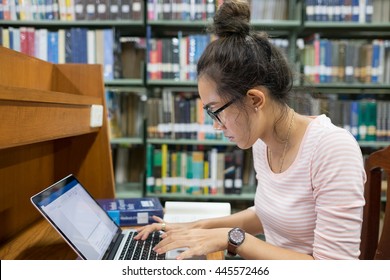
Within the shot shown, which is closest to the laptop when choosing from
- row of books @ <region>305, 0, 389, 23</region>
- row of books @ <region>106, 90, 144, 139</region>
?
row of books @ <region>106, 90, 144, 139</region>

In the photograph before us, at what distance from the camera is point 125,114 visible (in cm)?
225

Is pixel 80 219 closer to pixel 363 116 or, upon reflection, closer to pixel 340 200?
pixel 340 200

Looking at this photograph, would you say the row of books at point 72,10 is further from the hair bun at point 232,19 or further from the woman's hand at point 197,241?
the woman's hand at point 197,241

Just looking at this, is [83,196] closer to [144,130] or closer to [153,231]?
[153,231]

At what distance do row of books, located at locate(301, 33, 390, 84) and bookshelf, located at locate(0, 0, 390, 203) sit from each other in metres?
0.04

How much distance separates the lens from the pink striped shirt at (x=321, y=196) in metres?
0.79

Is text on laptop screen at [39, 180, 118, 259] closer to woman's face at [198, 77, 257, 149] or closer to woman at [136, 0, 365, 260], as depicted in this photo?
woman at [136, 0, 365, 260]

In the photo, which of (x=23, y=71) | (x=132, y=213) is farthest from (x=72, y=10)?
(x=132, y=213)

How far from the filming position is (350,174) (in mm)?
784

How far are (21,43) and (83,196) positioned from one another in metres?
1.52

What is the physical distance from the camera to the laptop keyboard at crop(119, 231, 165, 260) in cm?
88

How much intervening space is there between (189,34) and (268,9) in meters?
0.51

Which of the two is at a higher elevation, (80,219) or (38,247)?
(80,219)
